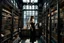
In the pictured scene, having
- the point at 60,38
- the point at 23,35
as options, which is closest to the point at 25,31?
the point at 23,35

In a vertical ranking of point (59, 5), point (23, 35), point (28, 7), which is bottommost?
point (23, 35)

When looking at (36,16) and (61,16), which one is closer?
(61,16)

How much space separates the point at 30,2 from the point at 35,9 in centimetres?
74

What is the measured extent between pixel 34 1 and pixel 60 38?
22.7ft

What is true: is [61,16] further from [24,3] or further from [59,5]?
[24,3]

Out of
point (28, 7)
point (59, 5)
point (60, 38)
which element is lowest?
point (60, 38)

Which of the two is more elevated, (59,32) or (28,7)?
(28,7)

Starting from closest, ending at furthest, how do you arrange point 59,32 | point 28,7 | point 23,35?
1. point 59,32
2. point 23,35
3. point 28,7

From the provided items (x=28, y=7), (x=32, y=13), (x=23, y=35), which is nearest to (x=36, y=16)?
(x=32, y=13)

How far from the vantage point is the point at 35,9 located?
9.09 metres

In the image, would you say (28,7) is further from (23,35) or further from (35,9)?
Answer: (23,35)

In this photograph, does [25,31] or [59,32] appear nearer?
[59,32]

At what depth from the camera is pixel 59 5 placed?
2.83 meters

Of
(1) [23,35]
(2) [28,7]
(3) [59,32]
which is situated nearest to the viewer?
(3) [59,32]
